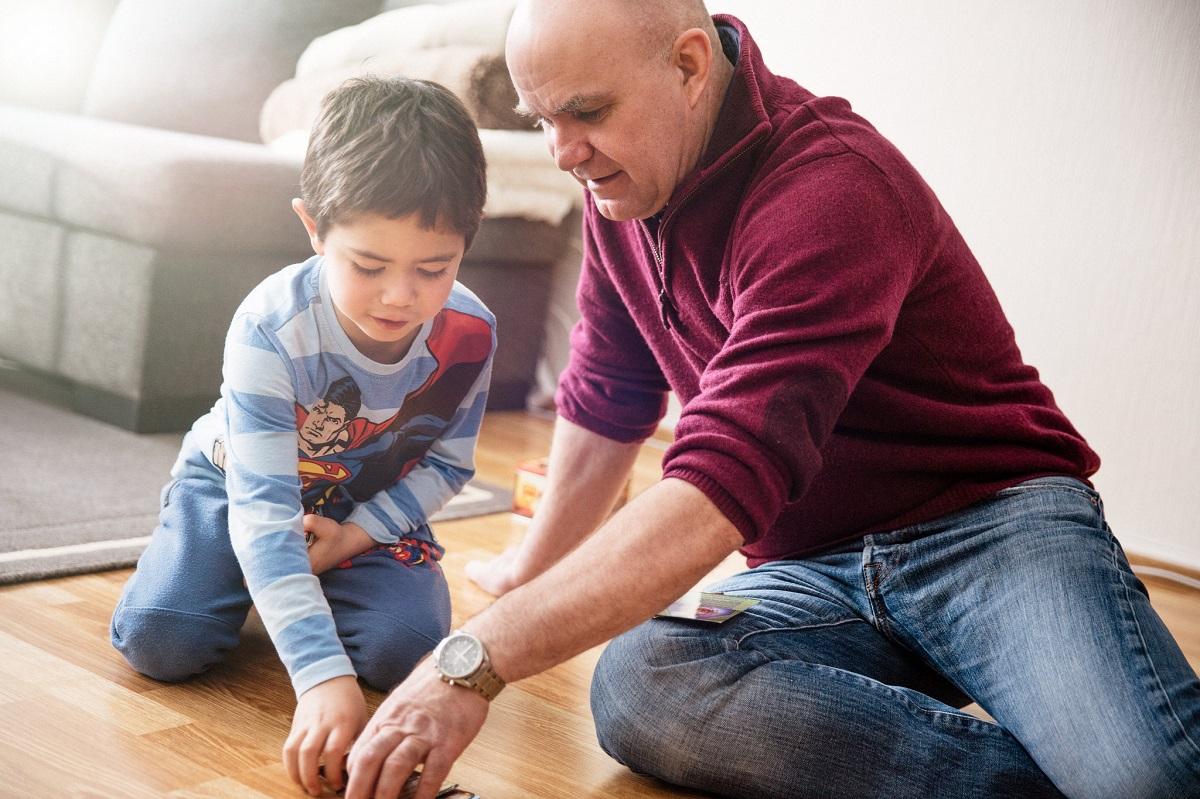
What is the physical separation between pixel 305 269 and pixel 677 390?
0.40 m

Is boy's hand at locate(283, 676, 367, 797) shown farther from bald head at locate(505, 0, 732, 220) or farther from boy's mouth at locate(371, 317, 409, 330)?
bald head at locate(505, 0, 732, 220)

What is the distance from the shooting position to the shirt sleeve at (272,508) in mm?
970

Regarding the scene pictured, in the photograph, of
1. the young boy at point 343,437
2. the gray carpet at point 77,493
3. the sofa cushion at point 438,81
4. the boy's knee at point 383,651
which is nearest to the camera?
the young boy at point 343,437

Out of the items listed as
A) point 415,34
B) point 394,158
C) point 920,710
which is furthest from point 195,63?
point 920,710

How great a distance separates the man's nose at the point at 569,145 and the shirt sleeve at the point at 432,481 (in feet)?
0.86

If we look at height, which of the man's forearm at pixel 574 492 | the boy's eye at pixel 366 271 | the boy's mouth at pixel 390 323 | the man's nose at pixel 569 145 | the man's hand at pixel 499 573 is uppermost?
the man's nose at pixel 569 145

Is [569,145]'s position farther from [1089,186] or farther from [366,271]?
[1089,186]

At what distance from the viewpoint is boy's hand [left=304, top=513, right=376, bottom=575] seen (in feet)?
3.82

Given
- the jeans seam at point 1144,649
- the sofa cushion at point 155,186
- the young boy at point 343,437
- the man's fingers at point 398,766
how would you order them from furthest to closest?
the sofa cushion at point 155,186 < the young boy at point 343,437 < the jeans seam at point 1144,649 < the man's fingers at point 398,766

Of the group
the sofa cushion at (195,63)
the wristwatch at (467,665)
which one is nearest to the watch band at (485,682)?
the wristwatch at (467,665)

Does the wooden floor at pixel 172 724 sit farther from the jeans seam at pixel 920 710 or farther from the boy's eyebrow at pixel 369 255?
the boy's eyebrow at pixel 369 255

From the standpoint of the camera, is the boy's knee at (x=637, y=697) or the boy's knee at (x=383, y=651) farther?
the boy's knee at (x=383, y=651)

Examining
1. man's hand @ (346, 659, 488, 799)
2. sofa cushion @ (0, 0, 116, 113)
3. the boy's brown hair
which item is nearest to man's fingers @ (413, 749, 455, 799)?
man's hand @ (346, 659, 488, 799)

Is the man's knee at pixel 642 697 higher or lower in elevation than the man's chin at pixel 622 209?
lower
